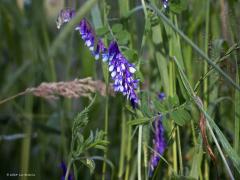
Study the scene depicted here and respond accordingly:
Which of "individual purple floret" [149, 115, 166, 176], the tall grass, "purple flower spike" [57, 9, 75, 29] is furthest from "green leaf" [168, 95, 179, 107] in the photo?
"purple flower spike" [57, 9, 75, 29]

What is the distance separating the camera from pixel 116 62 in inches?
43.9

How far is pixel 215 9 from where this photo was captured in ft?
5.01

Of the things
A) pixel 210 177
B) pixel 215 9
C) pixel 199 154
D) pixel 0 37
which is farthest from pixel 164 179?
pixel 0 37

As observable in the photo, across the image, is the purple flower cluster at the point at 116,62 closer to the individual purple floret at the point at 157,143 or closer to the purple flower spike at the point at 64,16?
the purple flower spike at the point at 64,16

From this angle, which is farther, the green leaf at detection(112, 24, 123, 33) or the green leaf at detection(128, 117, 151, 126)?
the green leaf at detection(112, 24, 123, 33)

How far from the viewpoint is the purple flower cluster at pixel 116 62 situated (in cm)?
111

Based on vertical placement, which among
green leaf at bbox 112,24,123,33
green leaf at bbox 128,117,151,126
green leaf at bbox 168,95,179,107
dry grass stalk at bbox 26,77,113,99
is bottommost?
green leaf at bbox 128,117,151,126

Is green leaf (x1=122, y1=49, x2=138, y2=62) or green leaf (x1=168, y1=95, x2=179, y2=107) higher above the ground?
green leaf (x1=122, y1=49, x2=138, y2=62)

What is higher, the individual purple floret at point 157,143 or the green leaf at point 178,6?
the green leaf at point 178,6

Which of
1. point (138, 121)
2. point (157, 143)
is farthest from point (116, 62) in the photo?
point (157, 143)

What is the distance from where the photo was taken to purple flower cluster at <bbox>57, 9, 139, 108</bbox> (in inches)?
43.9

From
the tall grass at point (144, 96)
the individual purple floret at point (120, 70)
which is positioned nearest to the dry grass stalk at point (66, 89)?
the tall grass at point (144, 96)

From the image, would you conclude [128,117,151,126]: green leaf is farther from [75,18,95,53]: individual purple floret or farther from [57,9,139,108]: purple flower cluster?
[75,18,95,53]: individual purple floret

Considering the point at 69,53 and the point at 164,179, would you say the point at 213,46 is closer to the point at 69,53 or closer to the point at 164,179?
the point at 164,179
